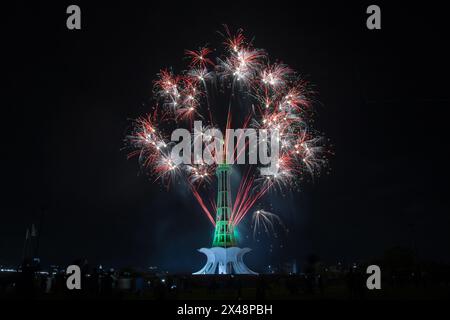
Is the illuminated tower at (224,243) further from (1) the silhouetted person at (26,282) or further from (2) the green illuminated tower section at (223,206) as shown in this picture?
(1) the silhouetted person at (26,282)

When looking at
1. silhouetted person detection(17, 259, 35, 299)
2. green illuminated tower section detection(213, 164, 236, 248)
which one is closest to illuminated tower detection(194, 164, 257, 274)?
green illuminated tower section detection(213, 164, 236, 248)

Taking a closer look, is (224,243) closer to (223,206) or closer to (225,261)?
(225,261)

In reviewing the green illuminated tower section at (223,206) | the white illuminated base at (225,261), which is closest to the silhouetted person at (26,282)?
the white illuminated base at (225,261)

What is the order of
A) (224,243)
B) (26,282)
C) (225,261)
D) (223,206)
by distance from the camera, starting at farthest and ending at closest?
1. (223,206)
2. (224,243)
3. (225,261)
4. (26,282)

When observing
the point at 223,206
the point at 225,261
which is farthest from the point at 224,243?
the point at 223,206

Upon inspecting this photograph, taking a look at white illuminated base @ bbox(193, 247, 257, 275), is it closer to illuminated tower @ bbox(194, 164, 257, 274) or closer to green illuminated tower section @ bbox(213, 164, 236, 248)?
illuminated tower @ bbox(194, 164, 257, 274)
